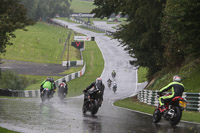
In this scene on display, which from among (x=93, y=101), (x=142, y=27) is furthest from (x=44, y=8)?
(x=93, y=101)

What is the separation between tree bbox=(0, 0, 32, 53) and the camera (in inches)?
1308

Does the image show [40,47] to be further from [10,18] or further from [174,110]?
[174,110]

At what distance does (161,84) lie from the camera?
29547mm

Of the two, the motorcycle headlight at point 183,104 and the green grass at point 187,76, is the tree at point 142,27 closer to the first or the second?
the green grass at point 187,76

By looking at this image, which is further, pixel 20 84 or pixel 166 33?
pixel 20 84

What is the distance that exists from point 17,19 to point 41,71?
37504 mm

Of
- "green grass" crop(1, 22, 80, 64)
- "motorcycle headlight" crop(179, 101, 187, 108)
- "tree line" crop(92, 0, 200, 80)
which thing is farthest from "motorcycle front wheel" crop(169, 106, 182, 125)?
"green grass" crop(1, 22, 80, 64)

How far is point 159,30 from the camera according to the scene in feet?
102

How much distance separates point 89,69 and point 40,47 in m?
26.8

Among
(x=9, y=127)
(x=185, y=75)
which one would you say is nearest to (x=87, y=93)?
(x=9, y=127)

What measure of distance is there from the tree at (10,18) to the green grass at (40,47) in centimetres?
4865

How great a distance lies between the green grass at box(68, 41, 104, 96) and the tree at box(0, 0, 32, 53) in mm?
17054

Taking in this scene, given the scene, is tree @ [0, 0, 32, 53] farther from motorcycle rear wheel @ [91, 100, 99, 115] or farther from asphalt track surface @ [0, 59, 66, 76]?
asphalt track surface @ [0, 59, 66, 76]

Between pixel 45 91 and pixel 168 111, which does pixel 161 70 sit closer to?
pixel 45 91
